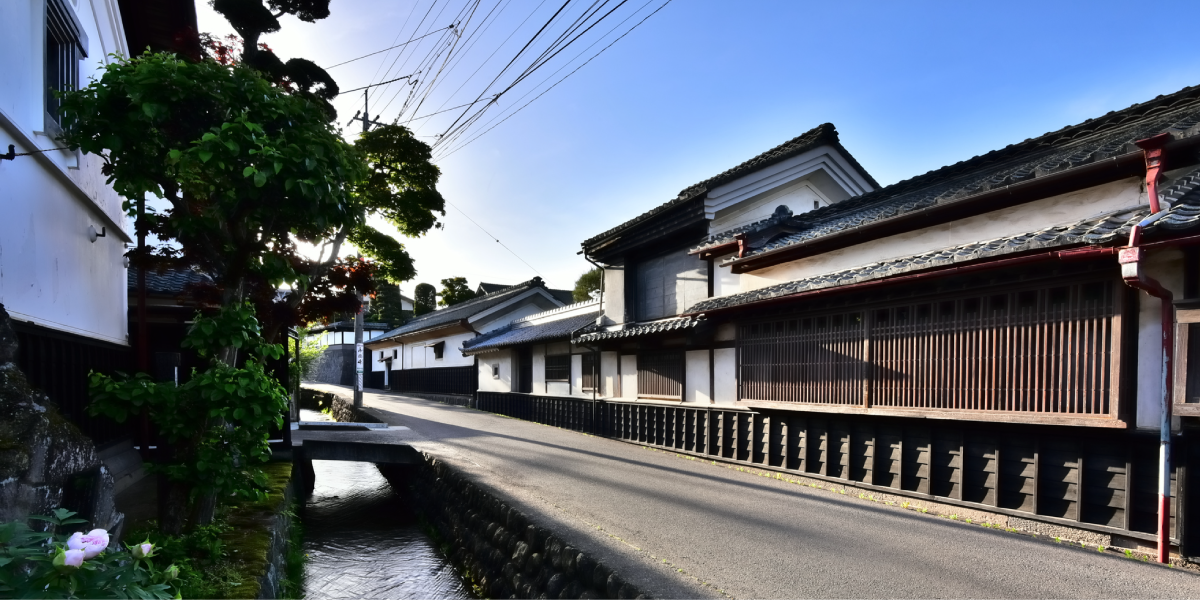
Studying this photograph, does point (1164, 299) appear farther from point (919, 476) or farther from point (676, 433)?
point (676, 433)

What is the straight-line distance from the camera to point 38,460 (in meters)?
3.41

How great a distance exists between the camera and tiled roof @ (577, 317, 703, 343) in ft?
42.6

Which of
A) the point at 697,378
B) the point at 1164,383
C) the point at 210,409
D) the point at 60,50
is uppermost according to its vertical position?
the point at 60,50

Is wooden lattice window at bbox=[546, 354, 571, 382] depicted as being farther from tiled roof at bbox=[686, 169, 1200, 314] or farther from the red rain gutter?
tiled roof at bbox=[686, 169, 1200, 314]

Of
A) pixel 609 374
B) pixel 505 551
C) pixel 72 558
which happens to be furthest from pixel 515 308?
pixel 72 558

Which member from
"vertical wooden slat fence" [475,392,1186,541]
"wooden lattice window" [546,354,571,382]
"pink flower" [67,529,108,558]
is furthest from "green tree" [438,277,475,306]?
"pink flower" [67,529,108,558]

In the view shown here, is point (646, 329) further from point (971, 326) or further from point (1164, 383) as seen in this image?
point (1164, 383)

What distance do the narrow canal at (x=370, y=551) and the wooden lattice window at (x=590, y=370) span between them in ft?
19.9

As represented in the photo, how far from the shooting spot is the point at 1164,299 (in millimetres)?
6109

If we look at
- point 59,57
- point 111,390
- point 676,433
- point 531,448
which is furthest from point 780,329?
point 59,57

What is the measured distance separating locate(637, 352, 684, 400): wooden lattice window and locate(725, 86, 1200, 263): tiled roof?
3.71 m

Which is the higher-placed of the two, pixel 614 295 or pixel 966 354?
pixel 614 295

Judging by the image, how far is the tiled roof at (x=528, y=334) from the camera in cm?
2007

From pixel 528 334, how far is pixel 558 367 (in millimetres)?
2957
